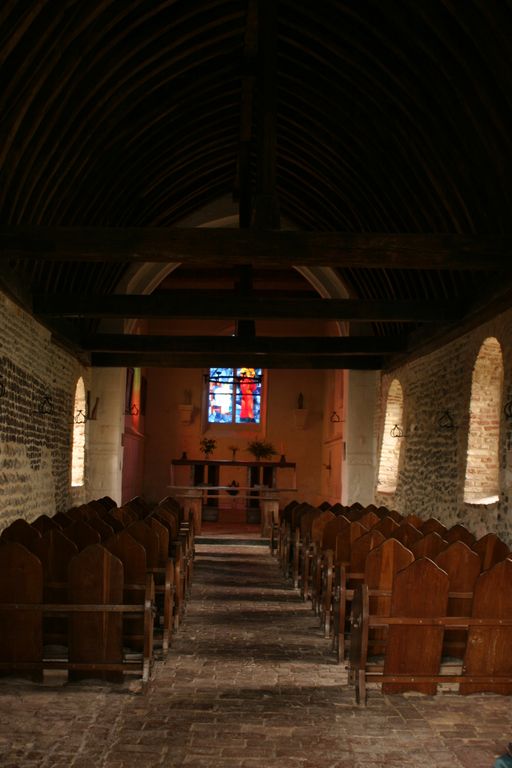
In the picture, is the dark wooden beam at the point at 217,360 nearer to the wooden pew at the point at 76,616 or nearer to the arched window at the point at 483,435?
the arched window at the point at 483,435

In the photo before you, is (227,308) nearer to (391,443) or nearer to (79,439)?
(79,439)

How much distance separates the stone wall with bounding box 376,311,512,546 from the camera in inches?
354

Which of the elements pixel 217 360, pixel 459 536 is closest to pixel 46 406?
pixel 217 360

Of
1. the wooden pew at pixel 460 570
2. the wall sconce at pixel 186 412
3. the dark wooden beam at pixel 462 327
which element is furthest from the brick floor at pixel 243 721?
the wall sconce at pixel 186 412

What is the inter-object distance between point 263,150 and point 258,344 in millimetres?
5461

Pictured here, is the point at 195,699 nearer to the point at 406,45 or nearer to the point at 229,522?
the point at 406,45

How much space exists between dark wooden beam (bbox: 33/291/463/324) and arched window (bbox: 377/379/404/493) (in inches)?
184

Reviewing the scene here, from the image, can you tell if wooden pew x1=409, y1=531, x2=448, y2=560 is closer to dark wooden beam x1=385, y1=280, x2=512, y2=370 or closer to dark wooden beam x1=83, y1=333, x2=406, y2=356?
dark wooden beam x1=385, y1=280, x2=512, y2=370

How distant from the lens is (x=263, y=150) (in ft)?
26.3

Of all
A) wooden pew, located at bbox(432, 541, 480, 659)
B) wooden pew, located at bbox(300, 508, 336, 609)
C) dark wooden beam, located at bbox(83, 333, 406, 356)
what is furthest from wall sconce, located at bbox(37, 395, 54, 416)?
wooden pew, located at bbox(432, 541, 480, 659)

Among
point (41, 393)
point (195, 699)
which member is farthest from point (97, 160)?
point (195, 699)

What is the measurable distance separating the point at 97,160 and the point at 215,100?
2.32m

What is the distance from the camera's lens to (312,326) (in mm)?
23359

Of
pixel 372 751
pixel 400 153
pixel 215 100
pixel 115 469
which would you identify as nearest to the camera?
pixel 372 751
